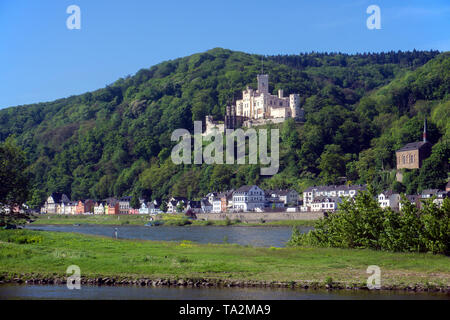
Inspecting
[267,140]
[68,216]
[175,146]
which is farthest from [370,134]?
[68,216]

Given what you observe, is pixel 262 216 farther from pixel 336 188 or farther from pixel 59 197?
pixel 59 197

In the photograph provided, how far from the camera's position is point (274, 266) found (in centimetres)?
3456

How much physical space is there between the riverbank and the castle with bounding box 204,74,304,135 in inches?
5452

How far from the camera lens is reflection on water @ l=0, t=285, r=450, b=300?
2822 cm

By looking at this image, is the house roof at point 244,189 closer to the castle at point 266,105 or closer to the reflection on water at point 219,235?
the reflection on water at point 219,235

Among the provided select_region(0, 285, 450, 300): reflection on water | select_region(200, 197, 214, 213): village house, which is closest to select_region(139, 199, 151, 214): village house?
select_region(200, 197, 214, 213): village house

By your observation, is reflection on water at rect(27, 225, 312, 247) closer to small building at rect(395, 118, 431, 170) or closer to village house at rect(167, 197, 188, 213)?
small building at rect(395, 118, 431, 170)

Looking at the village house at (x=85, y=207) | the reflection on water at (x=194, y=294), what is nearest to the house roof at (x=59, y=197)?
the village house at (x=85, y=207)

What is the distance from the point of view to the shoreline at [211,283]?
29.5 m

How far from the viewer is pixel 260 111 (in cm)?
18625

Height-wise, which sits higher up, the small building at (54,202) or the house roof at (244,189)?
the house roof at (244,189)

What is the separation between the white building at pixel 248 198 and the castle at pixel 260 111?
44.1m

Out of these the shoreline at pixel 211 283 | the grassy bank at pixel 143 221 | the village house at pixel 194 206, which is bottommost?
the grassy bank at pixel 143 221
